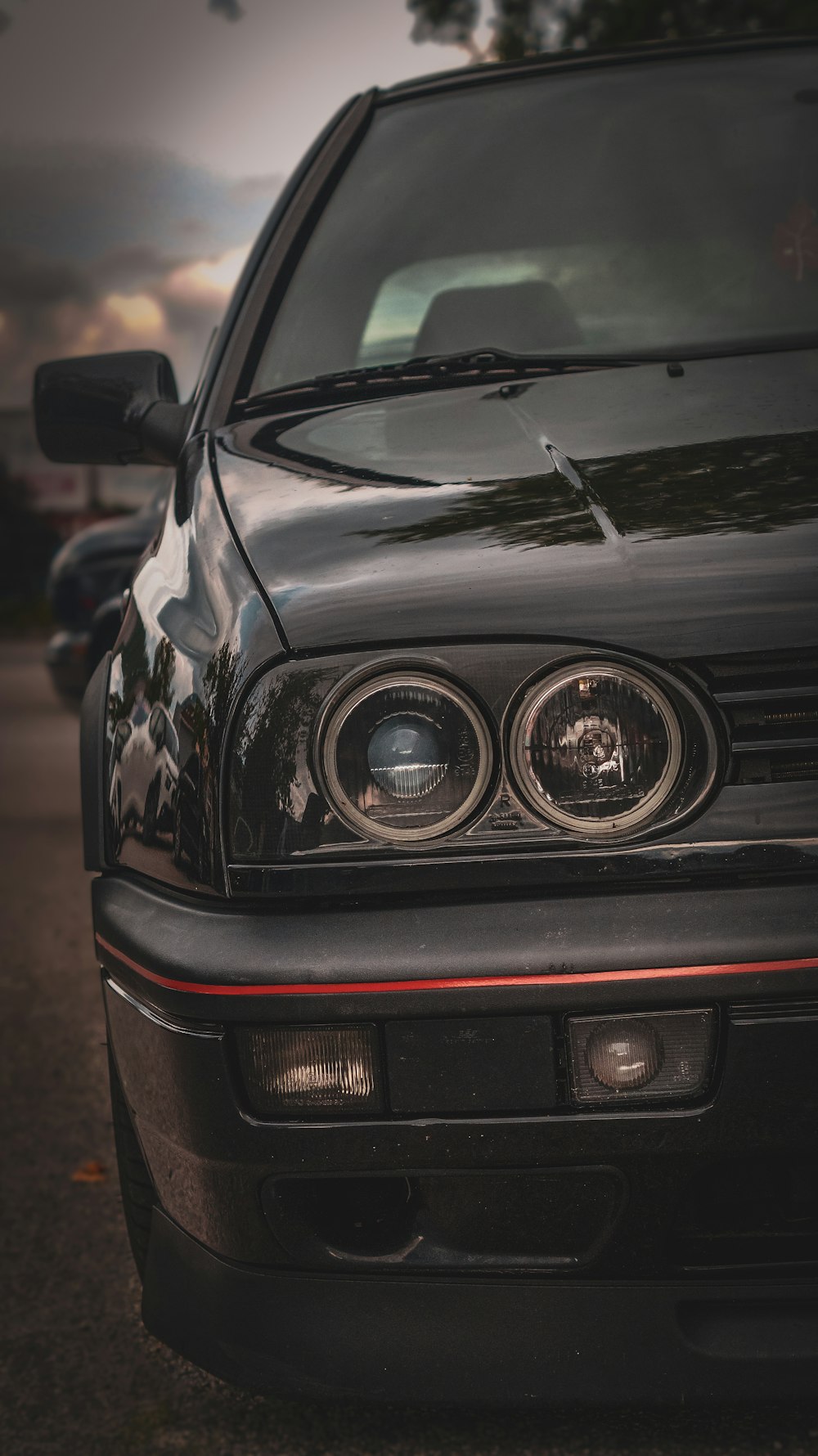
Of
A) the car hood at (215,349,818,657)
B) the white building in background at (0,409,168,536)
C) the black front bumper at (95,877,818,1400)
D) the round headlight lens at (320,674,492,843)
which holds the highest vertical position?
the white building in background at (0,409,168,536)

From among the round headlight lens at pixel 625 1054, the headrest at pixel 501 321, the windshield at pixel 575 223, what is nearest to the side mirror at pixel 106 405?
the windshield at pixel 575 223

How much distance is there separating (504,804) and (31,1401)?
109 cm

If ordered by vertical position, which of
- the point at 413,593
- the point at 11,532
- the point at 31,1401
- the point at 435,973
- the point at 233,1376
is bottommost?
the point at 31,1401

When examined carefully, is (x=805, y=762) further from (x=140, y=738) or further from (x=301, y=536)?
(x=140, y=738)

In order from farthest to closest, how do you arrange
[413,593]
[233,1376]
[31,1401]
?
[31,1401] → [233,1376] → [413,593]

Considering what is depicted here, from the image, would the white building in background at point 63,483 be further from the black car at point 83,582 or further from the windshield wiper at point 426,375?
the windshield wiper at point 426,375

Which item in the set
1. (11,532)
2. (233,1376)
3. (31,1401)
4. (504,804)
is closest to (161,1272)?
(233,1376)

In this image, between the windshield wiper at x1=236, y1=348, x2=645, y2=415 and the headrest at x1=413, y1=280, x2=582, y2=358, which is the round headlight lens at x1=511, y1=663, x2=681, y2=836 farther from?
the headrest at x1=413, y1=280, x2=582, y2=358

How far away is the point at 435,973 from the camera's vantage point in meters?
1.36

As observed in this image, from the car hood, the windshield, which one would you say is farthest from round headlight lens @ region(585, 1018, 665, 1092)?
the windshield

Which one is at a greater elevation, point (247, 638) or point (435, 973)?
point (247, 638)

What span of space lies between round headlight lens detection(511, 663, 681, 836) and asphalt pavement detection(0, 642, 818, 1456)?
56cm

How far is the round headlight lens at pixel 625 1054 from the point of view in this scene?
1.37 metres

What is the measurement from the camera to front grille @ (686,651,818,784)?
141 centimetres
